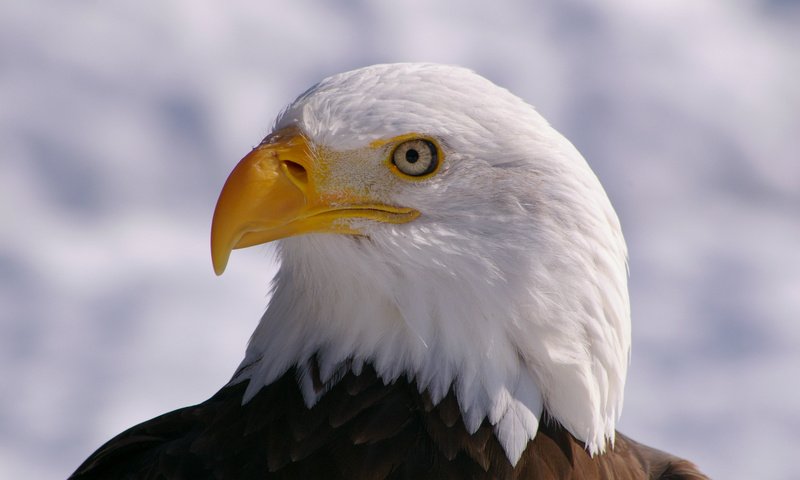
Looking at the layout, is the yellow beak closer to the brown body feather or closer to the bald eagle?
the bald eagle

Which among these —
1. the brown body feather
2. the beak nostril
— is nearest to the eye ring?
the beak nostril

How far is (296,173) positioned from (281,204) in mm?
99

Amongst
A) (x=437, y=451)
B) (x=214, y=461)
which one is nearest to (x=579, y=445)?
(x=437, y=451)

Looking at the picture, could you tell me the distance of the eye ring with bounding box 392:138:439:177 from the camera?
257 cm

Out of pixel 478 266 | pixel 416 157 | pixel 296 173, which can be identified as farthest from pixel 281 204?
pixel 478 266

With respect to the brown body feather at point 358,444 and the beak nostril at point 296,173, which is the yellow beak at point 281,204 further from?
the brown body feather at point 358,444

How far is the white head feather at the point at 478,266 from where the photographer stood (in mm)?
2562

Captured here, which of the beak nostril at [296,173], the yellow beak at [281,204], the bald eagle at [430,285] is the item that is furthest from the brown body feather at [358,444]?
the beak nostril at [296,173]

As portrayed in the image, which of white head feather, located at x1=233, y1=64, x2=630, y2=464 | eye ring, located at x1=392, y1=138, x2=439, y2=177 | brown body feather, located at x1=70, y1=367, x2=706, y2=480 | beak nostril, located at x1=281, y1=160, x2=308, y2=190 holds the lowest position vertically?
brown body feather, located at x1=70, y1=367, x2=706, y2=480

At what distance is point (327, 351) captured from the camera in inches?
107

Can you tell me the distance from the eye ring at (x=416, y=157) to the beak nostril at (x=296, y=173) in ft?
0.76

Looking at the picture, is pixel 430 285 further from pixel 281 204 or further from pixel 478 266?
pixel 281 204

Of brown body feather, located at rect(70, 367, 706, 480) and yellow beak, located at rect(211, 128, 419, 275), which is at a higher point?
Result: yellow beak, located at rect(211, 128, 419, 275)

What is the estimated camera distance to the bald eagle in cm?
255
